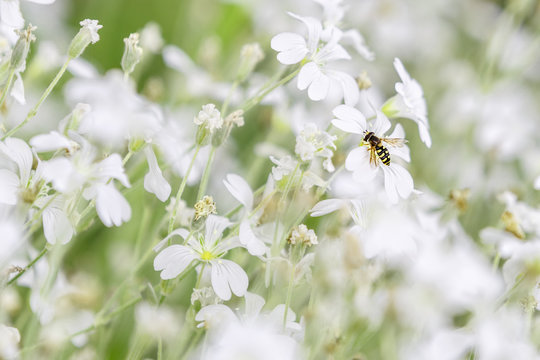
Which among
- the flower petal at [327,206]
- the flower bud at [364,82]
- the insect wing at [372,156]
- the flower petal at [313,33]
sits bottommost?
the flower petal at [327,206]

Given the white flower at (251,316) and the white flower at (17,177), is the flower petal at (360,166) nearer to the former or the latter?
the white flower at (251,316)

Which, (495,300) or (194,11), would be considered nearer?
(495,300)

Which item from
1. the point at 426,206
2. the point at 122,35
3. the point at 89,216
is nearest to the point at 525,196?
the point at 426,206

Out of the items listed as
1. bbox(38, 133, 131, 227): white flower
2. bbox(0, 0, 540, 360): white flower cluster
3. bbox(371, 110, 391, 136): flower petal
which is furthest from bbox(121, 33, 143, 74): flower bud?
A: bbox(371, 110, 391, 136): flower petal

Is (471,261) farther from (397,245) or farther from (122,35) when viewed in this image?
(122,35)

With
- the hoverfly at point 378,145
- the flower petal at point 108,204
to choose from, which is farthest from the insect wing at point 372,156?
the flower petal at point 108,204

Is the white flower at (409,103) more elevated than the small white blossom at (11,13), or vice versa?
the white flower at (409,103)

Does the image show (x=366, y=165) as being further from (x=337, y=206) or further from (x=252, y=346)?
(x=252, y=346)
